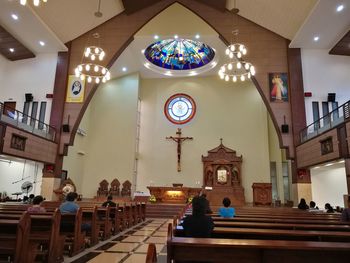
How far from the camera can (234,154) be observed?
17.4 metres

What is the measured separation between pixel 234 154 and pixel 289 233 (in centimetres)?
1484

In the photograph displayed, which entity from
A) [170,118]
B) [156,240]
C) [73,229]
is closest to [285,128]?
[170,118]

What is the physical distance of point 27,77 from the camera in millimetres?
13766

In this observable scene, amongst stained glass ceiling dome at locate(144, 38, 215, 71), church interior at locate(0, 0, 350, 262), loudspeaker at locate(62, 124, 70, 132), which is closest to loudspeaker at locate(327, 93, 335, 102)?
church interior at locate(0, 0, 350, 262)

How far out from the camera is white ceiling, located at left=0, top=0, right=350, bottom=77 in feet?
34.6

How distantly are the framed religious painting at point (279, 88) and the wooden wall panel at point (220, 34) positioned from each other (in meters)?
0.19

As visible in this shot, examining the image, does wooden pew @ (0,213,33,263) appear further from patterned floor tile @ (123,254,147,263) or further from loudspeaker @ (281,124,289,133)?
loudspeaker @ (281,124,289,133)

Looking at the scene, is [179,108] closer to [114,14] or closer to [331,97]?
[114,14]

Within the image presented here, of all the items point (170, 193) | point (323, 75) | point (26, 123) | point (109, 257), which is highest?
point (323, 75)

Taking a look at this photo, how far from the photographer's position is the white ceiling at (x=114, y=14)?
10536 mm

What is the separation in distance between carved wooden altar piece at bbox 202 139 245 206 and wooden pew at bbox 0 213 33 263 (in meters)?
13.4

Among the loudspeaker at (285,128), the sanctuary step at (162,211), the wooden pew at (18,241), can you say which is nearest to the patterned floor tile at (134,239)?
the wooden pew at (18,241)

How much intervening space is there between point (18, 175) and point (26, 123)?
3.18 m

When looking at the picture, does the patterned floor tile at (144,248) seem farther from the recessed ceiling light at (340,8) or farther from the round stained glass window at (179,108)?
the round stained glass window at (179,108)
